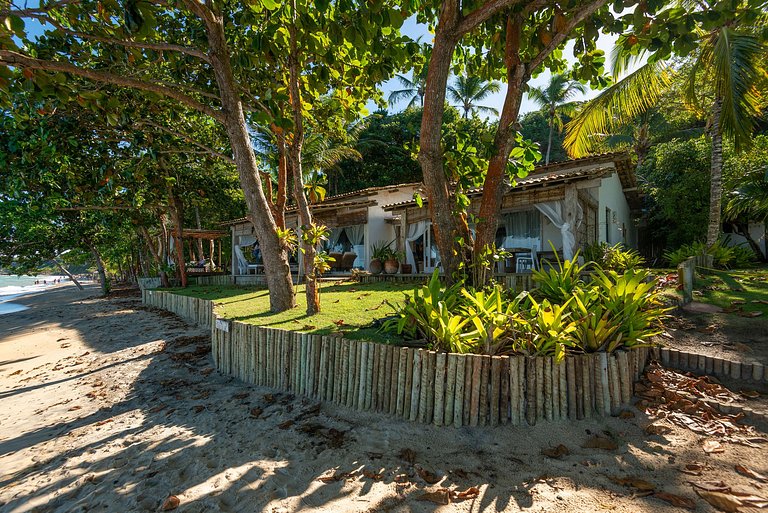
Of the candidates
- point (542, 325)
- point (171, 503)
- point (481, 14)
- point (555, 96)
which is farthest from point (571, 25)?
point (555, 96)

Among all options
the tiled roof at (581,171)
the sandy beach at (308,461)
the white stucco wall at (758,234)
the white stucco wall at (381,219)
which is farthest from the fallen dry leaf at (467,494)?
the white stucco wall at (758,234)

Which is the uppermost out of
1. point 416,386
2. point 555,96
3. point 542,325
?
point 555,96

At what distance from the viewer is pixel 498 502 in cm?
240

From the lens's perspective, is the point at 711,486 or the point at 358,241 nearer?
the point at 711,486

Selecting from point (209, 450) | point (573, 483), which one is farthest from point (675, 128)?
point (209, 450)

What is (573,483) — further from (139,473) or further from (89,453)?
(89,453)

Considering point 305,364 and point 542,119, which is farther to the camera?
point 542,119

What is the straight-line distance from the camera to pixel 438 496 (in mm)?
2490

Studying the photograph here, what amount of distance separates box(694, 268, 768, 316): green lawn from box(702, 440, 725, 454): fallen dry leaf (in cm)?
323

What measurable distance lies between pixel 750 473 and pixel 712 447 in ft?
1.04

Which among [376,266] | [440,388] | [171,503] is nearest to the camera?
[171,503]

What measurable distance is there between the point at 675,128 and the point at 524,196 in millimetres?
18047

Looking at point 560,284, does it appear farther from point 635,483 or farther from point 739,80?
point 739,80

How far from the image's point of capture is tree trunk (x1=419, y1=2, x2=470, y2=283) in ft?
15.0
